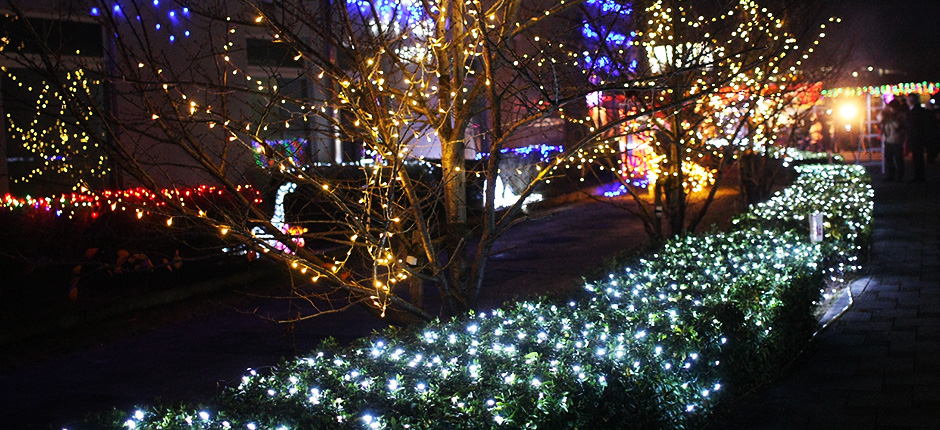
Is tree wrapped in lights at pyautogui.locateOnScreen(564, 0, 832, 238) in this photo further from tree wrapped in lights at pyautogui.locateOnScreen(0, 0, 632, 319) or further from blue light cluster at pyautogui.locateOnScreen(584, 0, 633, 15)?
tree wrapped in lights at pyautogui.locateOnScreen(0, 0, 632, 319)

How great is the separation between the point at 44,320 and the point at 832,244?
7.96m

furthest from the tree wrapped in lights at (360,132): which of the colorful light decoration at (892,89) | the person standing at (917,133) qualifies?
the colorful light decoration at (892,89)

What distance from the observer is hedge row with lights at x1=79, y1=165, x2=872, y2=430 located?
3830 mm

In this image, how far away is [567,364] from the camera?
4371mm

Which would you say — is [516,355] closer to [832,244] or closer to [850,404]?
[850,404]

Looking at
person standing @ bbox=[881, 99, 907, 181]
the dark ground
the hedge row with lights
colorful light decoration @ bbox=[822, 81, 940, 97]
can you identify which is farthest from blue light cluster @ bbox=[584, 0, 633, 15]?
colorful light decoration @ bbox=[822, 81, 940, 97]

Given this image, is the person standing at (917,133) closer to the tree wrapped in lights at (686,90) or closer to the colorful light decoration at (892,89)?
the colorful light decoration at (892,89)

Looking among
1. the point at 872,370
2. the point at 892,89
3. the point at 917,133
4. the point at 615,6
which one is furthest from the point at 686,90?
the point at 892,89

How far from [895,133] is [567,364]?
58.1ft

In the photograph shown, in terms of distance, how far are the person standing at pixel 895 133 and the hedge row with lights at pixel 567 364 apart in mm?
14082

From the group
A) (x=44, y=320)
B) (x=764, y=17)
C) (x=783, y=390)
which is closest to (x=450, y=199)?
(x=783, y=390)

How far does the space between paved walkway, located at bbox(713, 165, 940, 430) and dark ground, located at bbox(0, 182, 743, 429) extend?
185cm

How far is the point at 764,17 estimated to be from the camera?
31.6 feet

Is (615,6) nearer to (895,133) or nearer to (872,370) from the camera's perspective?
(872,370)
